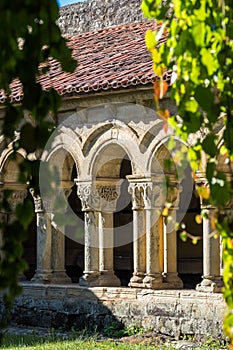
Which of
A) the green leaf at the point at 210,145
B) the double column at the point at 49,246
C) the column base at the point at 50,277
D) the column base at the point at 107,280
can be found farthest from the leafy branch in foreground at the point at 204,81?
the double column at the point at 49,246

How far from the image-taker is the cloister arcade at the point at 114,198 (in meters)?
13.8

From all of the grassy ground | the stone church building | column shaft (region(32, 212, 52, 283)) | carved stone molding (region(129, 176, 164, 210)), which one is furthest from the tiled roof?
the grassy ground

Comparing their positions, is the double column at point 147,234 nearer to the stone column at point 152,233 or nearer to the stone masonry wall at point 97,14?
the stone column at point 152,233

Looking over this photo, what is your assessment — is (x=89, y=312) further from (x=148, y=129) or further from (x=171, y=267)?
(x=148, y=129)

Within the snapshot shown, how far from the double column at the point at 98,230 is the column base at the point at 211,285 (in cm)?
208

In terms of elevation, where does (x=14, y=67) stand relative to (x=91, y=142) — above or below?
below

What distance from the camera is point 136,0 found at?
19.2m

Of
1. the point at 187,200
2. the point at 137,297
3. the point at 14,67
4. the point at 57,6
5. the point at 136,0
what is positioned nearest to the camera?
the point at 14,67

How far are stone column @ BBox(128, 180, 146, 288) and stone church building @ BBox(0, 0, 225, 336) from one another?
1 cm

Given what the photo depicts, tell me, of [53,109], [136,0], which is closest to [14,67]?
[53,109]

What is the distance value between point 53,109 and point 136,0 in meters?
16.7

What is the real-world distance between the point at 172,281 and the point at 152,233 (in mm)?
Answer: 754

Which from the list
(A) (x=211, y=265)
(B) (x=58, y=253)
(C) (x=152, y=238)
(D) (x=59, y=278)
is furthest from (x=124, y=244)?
(A) (x=211, y=265)

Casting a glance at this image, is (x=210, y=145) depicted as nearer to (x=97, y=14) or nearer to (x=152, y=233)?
(x=152, y=233)
